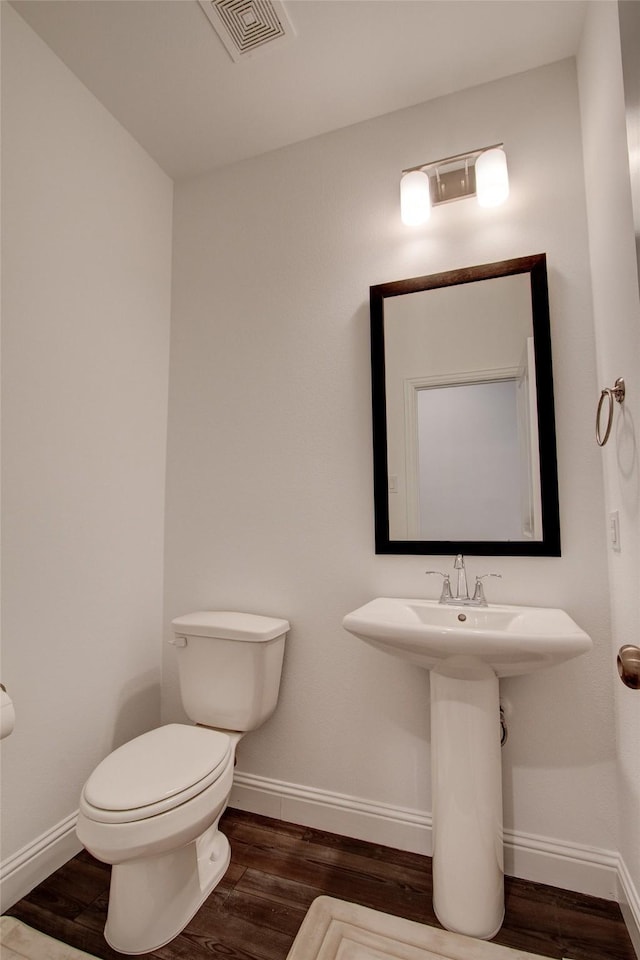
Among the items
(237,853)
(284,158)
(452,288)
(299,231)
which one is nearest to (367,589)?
(237,853)

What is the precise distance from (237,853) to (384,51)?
268 centimetres

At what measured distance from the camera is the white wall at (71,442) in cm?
143

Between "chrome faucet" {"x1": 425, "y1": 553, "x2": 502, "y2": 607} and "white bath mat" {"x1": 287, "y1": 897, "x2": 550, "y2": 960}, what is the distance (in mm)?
837

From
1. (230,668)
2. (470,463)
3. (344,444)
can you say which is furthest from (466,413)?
(230,668)

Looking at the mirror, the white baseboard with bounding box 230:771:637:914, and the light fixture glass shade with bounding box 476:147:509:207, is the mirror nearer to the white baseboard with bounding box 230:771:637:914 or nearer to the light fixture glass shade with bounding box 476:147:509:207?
the light fixture glass shade with bounding box 476:147:509:207

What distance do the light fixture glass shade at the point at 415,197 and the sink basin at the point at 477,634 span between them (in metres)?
1.31

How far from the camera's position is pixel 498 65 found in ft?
5.38

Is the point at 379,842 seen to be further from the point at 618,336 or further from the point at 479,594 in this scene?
the point at 618,336

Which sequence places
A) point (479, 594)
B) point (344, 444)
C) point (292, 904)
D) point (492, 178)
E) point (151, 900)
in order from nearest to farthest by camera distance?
point (151, 900), point (292, 904), point (479, 594), point (492, 178), point (344, 444)

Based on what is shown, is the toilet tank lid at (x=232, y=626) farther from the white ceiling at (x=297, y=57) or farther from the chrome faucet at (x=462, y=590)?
the white ceiling at (x=297, y=57)

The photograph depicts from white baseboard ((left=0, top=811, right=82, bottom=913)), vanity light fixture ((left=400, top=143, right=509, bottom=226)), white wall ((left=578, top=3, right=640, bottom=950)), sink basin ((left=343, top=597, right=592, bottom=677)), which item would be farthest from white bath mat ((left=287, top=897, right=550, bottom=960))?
vanity light fixture ((left=400, top=143, right=509, bottom=226))

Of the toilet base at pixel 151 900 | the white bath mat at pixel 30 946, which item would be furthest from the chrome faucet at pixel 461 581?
the white bath mat at pixel 30 946

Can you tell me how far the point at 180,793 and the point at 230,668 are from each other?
0.48 meters

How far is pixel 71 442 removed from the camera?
1631 mm
